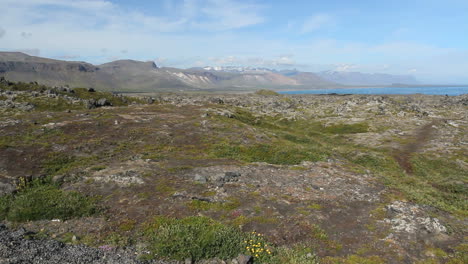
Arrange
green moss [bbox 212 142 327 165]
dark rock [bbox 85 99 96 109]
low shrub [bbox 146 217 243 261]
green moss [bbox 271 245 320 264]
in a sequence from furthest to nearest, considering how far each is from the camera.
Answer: dark rock [bbox 85 99 96 109] < green moss [bbox 212 142 327 165] < low shrub [bbox 146 217 243 261] < green moss [bbox 271 245 320 264]

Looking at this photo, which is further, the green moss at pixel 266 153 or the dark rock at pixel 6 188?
the green moss at pixel 266 153

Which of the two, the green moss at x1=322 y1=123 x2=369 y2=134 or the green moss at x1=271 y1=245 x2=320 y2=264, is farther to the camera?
the green moss at x1=322 y1=123 x2=369 y2=134

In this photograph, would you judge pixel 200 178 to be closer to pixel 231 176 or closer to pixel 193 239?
pixel 231 176

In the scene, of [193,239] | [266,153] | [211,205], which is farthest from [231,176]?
[266,153]

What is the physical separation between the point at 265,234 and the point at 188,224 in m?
6.05

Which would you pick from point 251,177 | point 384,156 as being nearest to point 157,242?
point 251,177

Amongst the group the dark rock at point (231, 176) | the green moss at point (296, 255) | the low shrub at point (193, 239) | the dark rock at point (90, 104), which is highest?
the dark rock at point (90, 104)

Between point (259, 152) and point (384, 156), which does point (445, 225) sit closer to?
point (259, 152)

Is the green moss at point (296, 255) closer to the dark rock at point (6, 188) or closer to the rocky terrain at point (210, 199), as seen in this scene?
the rocky terrain at point (210, 199)

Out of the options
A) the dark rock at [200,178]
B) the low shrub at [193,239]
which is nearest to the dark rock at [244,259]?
the low shrub at [193,239]

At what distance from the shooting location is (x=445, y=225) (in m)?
21.7

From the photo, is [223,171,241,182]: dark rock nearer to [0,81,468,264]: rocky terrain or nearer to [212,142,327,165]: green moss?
[0,81,468,264]: rocky terrain

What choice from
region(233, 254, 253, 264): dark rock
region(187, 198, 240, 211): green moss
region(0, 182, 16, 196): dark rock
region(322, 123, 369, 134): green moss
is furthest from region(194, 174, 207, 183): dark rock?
region(322, 123, 369, 134): green moss

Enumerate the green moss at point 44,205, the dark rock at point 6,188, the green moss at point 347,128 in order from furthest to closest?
the green moss at point 347,128
the dark rock at point 6,188
the green moss at point 44,205
